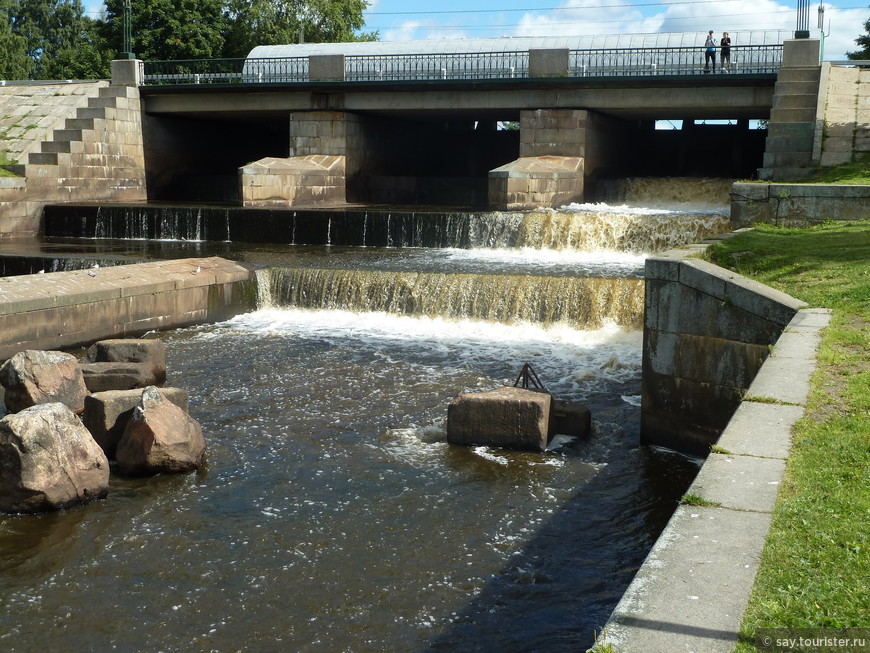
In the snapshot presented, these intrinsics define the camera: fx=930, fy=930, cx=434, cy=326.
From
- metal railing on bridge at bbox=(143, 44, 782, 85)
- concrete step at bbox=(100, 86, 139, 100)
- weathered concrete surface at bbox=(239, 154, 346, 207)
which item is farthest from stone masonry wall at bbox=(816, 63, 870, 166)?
concrete step at bbox=(100, 86, 139, 100)

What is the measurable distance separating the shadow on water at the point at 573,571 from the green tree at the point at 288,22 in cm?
4410

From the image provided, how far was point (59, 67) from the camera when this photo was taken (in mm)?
52250

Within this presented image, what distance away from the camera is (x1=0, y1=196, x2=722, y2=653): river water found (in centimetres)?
528

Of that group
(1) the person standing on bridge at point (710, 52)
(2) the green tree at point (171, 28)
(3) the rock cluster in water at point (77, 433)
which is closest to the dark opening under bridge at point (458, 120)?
(1) the person standing on bridge at point (710, 52)

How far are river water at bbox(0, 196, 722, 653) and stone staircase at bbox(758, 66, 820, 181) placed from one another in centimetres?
927

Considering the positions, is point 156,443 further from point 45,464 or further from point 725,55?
point 725,55

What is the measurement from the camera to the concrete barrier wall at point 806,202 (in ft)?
44.1

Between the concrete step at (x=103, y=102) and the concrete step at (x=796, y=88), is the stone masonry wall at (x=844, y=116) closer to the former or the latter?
the concrete step at (x=796, y=88)

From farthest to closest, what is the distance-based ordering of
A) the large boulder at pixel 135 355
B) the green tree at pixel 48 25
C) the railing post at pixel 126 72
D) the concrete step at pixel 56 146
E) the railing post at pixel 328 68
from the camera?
1. the green tree at pixel 48 25
2. the railing post at pixel 126 72
3. the railing post at pixel 328 68
4. the concrete step at pixel 56 146
5. the large boulder at pixel 135 355

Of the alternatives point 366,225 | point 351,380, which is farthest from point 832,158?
point 351,380

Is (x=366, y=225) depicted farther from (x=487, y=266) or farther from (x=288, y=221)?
(x=487, y=266)

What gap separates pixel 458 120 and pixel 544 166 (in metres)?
10.8

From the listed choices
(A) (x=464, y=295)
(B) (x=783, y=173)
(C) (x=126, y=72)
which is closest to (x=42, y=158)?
(C) (x=126, y=72)

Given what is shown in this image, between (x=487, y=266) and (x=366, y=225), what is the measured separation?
4.36m
